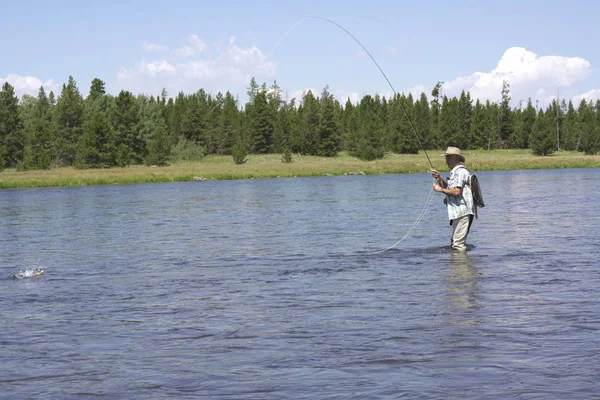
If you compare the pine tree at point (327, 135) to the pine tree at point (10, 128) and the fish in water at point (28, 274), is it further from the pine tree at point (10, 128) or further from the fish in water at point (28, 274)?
the fish in water at point (28, 274)

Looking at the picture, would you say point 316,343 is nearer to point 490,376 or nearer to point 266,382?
point 266,382

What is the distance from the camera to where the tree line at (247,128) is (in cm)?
9819

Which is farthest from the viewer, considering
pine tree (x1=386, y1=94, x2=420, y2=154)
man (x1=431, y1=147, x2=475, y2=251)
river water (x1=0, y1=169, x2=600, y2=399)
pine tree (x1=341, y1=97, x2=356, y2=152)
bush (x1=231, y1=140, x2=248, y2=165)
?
pine tree (x1=341, y1=97, x2=356, y2=152)

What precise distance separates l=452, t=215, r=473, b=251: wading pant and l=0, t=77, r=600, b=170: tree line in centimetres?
8137

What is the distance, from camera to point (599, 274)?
13.2 metres

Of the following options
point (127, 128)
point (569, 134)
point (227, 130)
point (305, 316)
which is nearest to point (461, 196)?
point (305, 316)

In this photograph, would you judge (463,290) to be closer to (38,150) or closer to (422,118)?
(38,150)

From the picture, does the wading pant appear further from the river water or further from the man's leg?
the river water

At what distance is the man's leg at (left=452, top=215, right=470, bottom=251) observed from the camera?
16.0m

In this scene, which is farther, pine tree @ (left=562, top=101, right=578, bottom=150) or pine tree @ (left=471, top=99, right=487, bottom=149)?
pine tree @ (left=471, top=99, right=487, bottom=149)

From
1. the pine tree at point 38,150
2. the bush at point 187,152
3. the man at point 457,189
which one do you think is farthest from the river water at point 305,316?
the bush at point 187,152

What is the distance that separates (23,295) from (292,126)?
11685 centimetres

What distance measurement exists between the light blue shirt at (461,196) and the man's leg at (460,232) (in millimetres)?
216

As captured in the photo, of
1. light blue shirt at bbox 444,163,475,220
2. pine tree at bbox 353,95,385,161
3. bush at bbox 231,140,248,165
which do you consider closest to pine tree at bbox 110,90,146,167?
bush at bbox 231,140,248,165
